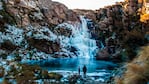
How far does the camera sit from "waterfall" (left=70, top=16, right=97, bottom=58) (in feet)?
325

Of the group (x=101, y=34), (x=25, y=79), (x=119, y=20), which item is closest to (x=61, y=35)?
(x=101, y=34)

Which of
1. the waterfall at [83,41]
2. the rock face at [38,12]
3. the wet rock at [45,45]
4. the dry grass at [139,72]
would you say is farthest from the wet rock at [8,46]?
the dry grass at [139,72]

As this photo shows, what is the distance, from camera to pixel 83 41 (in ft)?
345

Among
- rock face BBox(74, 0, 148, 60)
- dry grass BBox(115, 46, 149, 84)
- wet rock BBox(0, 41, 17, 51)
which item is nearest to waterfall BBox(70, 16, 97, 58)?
rock face BBox(74, 0, 148, 60)

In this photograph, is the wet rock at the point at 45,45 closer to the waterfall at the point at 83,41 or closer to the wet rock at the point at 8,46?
the wet rock at the point at 8,46

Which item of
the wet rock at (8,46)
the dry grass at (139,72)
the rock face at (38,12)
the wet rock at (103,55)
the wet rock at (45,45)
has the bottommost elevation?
the wet rock at (103,55)

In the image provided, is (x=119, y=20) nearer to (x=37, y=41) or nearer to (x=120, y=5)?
(x=120, y=5)

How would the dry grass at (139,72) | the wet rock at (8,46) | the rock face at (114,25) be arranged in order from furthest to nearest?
the rock face at (114,25) < the wet rock at (8,46) < the dry grass at (139,72)

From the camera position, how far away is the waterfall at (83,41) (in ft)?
325

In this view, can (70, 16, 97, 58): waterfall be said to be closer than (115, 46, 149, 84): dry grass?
No

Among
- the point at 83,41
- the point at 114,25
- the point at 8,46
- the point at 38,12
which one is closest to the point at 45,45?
the point at 8,46

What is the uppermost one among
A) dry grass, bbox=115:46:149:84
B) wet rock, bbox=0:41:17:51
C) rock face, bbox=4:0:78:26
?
dry grass, bbox=115:46:149:84

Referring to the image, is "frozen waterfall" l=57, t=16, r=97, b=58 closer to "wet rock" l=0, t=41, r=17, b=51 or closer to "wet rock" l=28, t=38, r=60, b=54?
"wet rock" l=28, t=38, r=60, b=54

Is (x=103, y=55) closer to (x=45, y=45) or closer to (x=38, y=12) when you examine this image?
(x=45, y=45)
